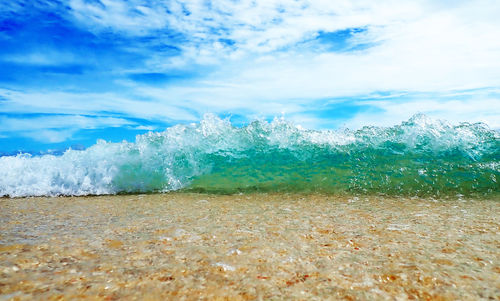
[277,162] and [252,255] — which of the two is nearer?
[252,255]

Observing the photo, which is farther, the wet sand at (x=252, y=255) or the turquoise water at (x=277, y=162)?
the turquoise water at (x=277, y=162)

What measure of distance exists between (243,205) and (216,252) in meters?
2.33

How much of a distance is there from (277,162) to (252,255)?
535 cm

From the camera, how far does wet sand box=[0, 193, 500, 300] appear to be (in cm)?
185

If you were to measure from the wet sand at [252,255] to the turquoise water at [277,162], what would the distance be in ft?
7.77

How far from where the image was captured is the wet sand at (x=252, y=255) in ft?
6.06

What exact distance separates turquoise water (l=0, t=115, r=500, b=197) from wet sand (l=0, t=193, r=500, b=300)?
7.77 ft

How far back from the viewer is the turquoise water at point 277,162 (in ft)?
21.3

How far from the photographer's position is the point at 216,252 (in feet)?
8.07

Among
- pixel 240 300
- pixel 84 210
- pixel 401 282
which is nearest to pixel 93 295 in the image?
pixel 240 300

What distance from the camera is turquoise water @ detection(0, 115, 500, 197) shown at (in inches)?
256

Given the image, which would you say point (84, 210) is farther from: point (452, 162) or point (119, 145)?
point (452, 162)

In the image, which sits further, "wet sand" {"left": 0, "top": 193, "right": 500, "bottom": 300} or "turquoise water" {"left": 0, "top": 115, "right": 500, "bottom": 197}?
"turquoise water" {"left": 0, "top": 115, "right": 500, "bottom": 197}

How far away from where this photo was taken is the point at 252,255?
238cm
